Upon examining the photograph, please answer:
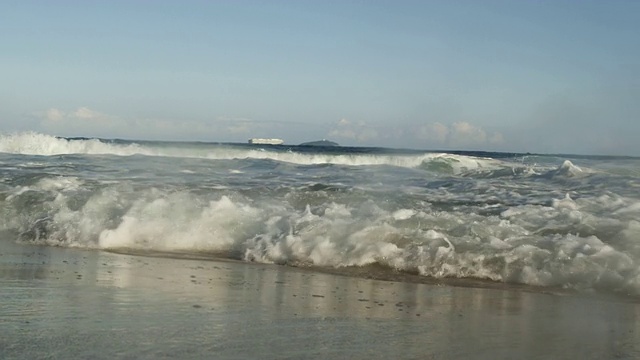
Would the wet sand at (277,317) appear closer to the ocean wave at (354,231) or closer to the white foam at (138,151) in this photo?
the ocean wave at (354,231)

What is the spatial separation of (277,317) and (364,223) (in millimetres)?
3538

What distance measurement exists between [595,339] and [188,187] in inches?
305

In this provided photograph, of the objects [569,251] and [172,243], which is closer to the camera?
[569,251]

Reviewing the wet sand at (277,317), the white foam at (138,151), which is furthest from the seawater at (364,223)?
the white foam at (138,151)

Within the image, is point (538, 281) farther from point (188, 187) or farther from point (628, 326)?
point (188, 187)

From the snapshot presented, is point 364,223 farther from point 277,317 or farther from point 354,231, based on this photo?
point 277,317

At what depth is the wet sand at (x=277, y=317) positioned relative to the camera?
4492mm

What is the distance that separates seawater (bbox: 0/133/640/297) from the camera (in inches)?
307

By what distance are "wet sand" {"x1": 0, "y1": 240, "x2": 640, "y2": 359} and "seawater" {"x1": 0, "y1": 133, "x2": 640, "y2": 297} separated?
734 millimetres

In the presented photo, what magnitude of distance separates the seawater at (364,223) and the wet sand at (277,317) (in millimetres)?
734

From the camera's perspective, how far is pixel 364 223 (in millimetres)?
8844

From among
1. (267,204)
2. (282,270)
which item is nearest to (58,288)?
(282,270)

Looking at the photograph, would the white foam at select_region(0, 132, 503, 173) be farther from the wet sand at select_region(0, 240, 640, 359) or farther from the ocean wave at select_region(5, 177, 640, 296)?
the wet sand at select_region(0, 240, 640, 359)

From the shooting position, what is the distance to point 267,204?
10414mm
